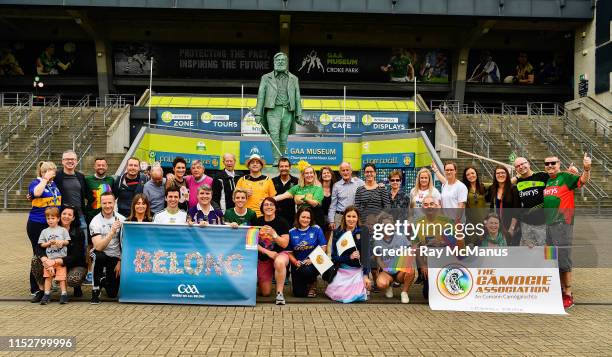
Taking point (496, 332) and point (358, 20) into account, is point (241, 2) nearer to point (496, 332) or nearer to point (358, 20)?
point (358, 20)

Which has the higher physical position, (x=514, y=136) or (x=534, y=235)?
(x=514, y=136)

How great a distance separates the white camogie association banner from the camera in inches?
247

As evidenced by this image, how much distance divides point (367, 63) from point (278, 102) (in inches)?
1125

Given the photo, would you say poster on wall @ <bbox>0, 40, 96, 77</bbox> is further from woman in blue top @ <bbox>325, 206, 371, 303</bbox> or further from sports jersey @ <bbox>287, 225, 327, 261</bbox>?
woman in blue top @ <bbox>325, 206, 371, 303</bbox>

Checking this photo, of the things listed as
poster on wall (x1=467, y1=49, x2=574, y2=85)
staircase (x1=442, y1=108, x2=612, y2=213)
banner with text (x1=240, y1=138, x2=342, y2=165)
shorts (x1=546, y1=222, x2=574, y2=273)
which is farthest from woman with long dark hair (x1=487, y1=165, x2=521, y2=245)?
poster on wall (x1=467, y1=49, x2=574, y2=85)

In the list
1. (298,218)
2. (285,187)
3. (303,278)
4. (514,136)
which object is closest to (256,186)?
(285,187)

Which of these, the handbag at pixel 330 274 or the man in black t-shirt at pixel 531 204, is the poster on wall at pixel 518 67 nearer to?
the man in black t-shirt at pixel 531 204

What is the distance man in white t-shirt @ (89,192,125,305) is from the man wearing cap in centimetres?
183

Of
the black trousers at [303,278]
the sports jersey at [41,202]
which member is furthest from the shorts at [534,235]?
the sports jersey at [41,202]

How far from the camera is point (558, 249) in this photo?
21.5ft

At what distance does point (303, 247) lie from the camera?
6.96 m

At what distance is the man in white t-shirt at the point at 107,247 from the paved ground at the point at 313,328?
0.32 metres

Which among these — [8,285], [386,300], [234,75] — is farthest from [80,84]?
[386,300]

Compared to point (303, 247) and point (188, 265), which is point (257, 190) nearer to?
point (303, 247)
